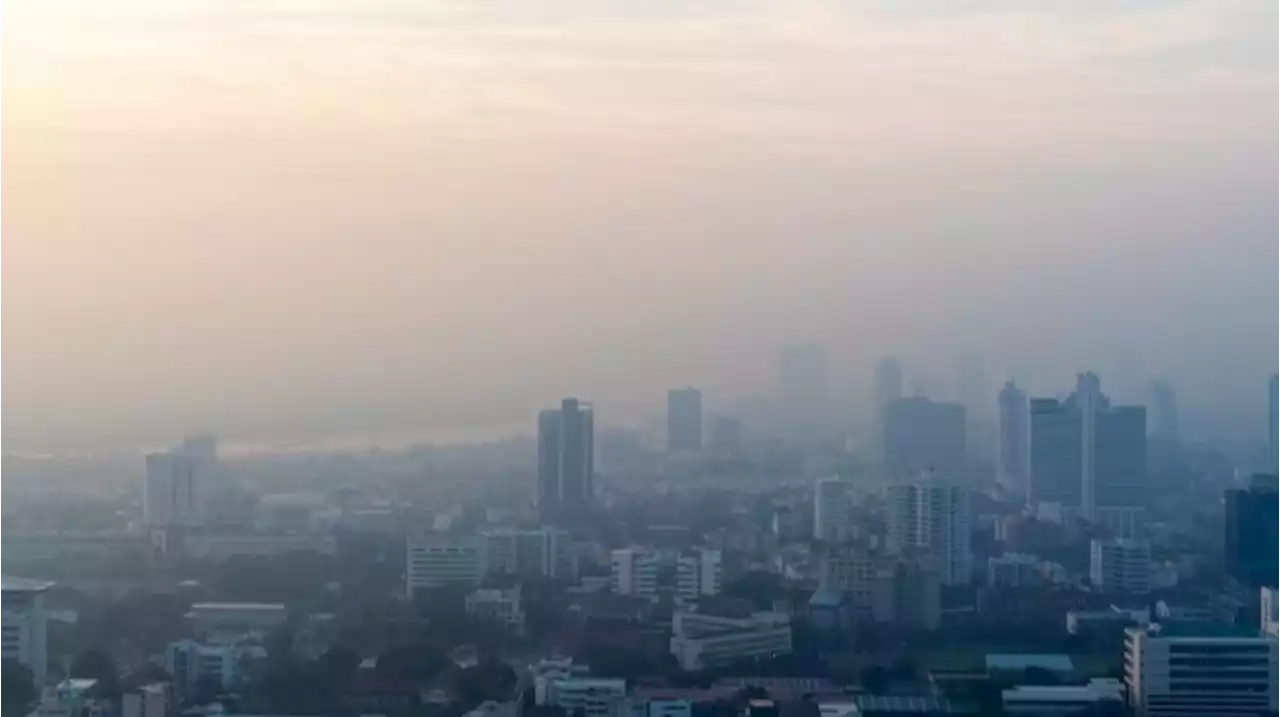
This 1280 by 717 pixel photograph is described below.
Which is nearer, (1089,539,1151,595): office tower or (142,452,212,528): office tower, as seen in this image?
(1089,539,1151,595): office tower

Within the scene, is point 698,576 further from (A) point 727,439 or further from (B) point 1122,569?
(A) point 727,439

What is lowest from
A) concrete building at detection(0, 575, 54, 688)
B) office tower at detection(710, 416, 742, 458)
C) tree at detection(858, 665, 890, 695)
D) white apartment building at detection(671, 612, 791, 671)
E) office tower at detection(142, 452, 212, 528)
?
tree at detection(858, 665, 890, 695)

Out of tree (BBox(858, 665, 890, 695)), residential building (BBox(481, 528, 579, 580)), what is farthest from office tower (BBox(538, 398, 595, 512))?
tree (BBox(858, 665, 890, 695))

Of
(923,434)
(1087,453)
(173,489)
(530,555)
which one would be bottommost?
(530,555)

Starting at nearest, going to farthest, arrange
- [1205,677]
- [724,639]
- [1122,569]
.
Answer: [1205,677], [724,639], [1122,569]

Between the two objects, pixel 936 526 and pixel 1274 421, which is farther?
pixel 1274 421

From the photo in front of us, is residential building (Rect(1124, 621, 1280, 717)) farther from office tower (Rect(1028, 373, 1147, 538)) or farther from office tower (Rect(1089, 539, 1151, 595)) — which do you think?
office tower (Rect(1028, 373, 1147, 538))

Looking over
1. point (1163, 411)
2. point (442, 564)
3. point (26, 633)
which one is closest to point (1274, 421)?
point (1163, 411)
